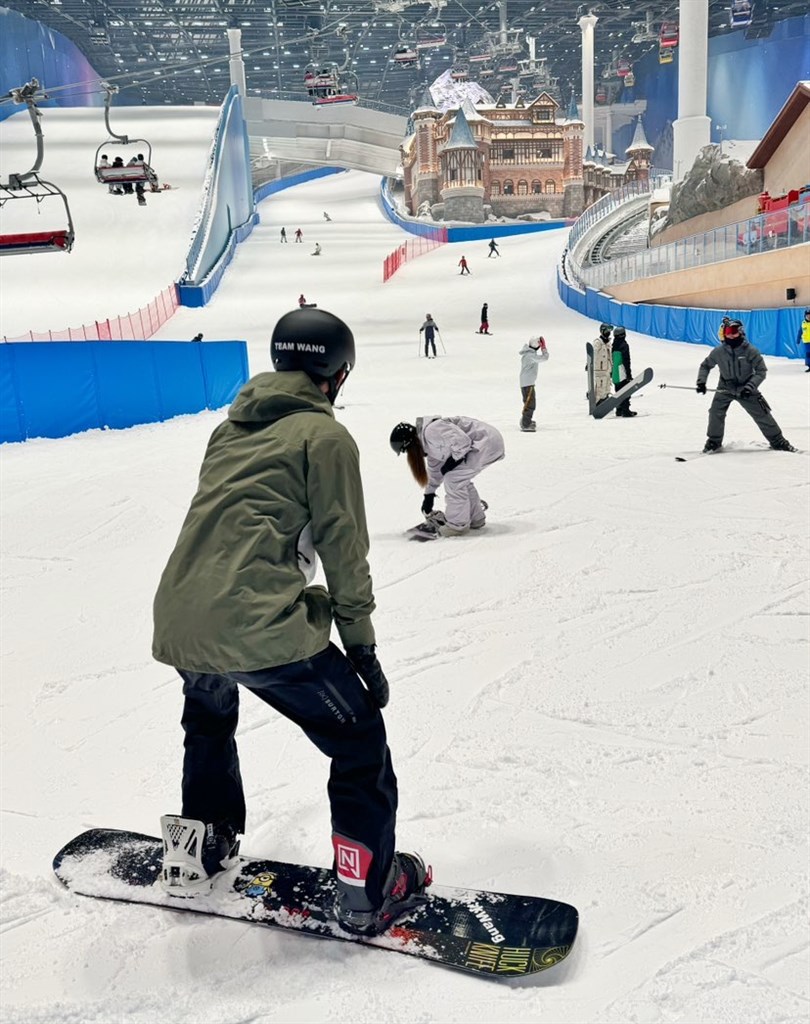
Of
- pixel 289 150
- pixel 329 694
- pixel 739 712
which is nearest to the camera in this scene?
pixel 329 694

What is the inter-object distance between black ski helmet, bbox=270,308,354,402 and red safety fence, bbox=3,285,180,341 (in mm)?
18422

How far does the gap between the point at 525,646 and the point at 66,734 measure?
224 centimetres

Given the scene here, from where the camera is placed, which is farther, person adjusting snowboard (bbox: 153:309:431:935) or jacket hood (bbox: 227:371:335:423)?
jacket hood (bbox: 227:371:335:423)

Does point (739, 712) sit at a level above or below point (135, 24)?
below

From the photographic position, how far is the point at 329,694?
226 cm

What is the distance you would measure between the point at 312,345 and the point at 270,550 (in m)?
0.55

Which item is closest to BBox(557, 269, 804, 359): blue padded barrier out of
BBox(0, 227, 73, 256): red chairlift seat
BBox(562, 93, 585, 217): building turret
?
BBox(0, 227, 73, 256): red chairlift seat

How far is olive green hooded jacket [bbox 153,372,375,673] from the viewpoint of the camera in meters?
2.18

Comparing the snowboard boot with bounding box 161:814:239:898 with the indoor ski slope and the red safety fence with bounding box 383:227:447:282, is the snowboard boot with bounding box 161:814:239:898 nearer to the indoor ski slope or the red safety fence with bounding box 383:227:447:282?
the indoor ski slope

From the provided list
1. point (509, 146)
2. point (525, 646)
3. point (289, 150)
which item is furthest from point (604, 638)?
point (289, 150)

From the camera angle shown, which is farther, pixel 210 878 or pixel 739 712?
pixel 739 712

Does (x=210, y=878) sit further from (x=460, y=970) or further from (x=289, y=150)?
(x=289, y=150)

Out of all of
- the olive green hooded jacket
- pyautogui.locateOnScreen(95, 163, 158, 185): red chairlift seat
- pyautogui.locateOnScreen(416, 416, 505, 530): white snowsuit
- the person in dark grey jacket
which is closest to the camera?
the olive green hooded jacket

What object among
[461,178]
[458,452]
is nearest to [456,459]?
[458,452]
